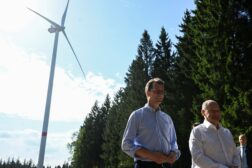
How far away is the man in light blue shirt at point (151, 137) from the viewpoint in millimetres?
3748

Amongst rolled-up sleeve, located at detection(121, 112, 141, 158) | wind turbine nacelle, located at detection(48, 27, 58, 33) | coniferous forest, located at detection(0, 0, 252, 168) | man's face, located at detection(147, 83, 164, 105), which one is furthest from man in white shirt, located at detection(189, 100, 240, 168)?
wind turbine nacelle, located at detection(48, 27, 58, 33)

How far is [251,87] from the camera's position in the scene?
704 inches

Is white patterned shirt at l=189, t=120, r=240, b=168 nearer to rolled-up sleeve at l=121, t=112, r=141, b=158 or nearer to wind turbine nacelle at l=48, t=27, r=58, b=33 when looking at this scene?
rolled-up sleeve at l=121, t=112, r=141, b=158

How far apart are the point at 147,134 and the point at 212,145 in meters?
0.90

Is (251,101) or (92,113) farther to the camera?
(92,113)

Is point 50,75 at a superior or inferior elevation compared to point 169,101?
inferior

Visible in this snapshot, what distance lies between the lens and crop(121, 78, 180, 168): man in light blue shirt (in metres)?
3.75

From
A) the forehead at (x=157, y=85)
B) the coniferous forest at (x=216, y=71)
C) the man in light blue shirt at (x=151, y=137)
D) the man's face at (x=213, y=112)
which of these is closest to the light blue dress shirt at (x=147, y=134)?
the man in light blue shirt at (x=151, y=137)

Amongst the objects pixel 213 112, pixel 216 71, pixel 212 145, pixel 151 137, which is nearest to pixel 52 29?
pixel 216 71

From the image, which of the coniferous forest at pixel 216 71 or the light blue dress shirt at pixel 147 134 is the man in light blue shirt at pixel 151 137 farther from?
the coniferous forest at pixel 216 71

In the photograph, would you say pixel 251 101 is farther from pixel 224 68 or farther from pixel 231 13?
pixel 231 13

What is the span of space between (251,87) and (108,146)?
3167 centimetres

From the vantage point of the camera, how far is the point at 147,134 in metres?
3.91

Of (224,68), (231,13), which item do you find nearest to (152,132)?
(224,68)
